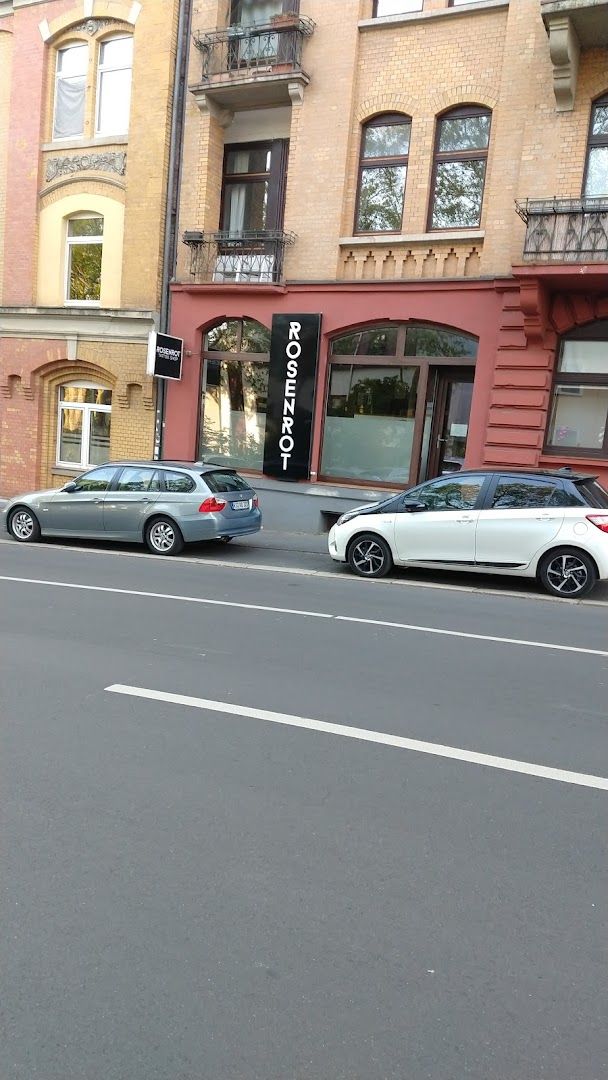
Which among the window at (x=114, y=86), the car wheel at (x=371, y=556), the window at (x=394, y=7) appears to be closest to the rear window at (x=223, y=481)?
the car wheel at (x=371, y=556)

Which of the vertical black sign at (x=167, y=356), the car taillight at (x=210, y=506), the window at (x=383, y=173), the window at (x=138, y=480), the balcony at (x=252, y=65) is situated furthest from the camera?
the vertical black sign at (x=167, y=356)

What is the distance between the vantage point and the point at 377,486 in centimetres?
1543

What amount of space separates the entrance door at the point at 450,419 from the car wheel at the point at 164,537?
538 centimetres

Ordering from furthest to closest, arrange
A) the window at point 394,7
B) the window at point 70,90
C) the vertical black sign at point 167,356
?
the window at point 70,90
the vertical black sign at point 167,356
the window at point 394,7

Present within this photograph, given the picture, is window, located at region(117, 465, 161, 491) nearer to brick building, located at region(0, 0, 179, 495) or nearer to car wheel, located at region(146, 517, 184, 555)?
car wheel, located at region(146, 517, 184, 555)

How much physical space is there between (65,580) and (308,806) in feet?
21.2

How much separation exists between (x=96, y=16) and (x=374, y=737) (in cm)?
1850

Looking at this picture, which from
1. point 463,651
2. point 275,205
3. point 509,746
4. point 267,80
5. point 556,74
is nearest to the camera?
point 509,746

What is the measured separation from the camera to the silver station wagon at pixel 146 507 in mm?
12156

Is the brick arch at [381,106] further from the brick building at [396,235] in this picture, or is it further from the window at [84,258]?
the window at [84,258]

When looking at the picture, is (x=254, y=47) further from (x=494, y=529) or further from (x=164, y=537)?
(x=494, y=529)

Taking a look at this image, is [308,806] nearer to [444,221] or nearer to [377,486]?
[377,486]

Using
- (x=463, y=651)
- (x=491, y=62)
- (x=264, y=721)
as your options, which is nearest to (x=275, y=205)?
(x=491, y=62)

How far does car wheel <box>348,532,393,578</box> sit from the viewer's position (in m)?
11.0
